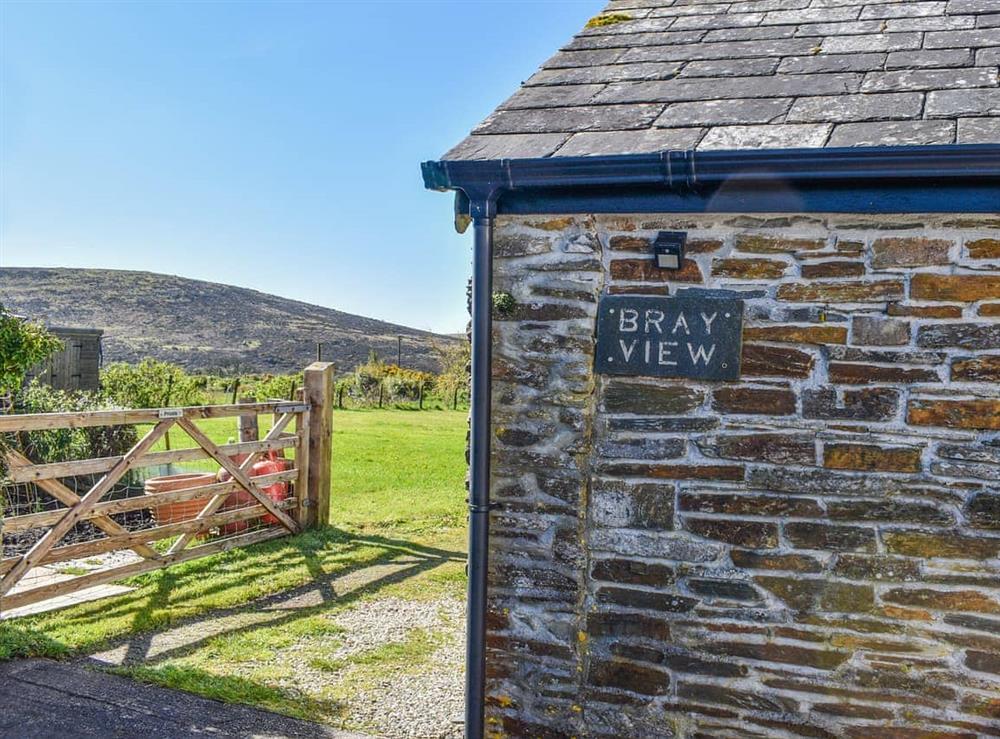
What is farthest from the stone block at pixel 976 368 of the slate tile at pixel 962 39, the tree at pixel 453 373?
the tree at pixel 453 373

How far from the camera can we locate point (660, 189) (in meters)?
3.39

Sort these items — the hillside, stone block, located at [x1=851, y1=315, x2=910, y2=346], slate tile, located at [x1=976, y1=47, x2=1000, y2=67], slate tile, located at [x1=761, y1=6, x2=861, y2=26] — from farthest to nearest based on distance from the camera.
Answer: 1. the hillside
2. slate tile, located at [x1=761, y1=6, x2=861, y2=26]
3. slate tile, located at [x1=976, y1=47, x2=1000, y2=67]
4. stone block, located at [x1=851, y1=315, x2=910, y2=346]

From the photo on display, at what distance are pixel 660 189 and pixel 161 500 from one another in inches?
212

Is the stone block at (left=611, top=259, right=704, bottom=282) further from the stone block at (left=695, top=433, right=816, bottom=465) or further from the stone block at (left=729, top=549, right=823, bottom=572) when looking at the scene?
the stone block at (left=729, top=549, right=823, bottom=572)

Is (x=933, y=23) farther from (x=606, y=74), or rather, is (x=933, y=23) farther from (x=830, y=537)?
(x=830, y=537)

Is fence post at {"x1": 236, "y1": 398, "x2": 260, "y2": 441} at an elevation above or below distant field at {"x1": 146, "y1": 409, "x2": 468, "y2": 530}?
above

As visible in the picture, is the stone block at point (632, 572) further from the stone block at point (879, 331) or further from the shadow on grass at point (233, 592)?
the shadow on grass at point (233, 592)

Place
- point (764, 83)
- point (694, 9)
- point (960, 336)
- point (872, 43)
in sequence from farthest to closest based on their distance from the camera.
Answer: point (694, 9) < point (872, 43) < point (764, 83) < point (960, 336)

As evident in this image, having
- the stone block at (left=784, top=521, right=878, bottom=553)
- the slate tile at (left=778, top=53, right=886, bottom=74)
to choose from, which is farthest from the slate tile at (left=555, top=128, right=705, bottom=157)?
the stone block at (left=784, top=521, right=878, bottom=553)

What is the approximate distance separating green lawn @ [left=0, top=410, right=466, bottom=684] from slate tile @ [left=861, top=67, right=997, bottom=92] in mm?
4285

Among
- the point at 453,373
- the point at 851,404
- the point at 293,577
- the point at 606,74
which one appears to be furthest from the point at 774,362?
the point at 453,373

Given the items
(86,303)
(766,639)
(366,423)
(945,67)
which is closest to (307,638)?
(766,639)

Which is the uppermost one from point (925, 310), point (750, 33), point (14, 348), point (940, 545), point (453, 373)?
point (750, 33)

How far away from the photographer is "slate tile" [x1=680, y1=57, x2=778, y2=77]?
12.8 feet
